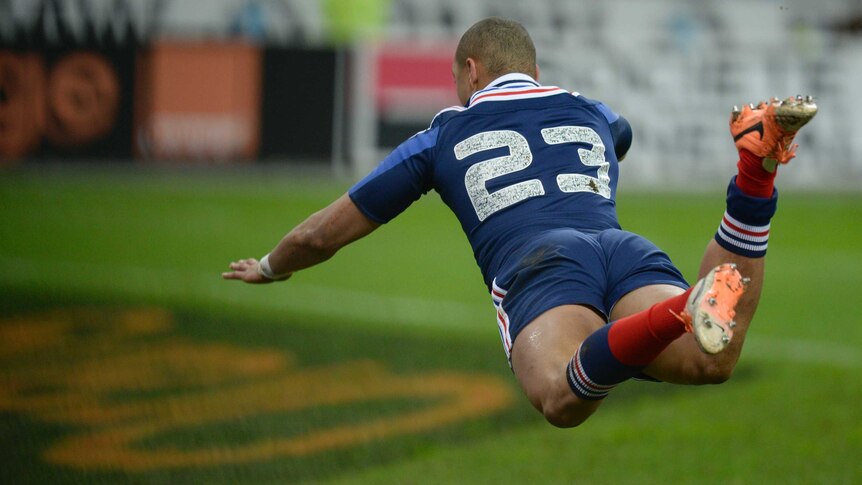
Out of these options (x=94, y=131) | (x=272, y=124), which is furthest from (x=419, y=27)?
(x=94, y=131)

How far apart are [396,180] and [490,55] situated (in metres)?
0.74

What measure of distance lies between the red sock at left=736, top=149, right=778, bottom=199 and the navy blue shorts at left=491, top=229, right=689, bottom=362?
45 centimetres

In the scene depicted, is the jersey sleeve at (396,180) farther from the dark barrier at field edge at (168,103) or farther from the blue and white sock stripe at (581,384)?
the dark barrier at field edge at (168,103)

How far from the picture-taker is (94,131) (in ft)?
65.2

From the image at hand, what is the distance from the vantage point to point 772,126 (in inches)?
182

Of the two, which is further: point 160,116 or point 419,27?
point 419,27

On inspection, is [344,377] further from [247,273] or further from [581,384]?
[581,384]

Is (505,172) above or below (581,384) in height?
above

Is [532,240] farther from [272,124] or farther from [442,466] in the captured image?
[272,124]

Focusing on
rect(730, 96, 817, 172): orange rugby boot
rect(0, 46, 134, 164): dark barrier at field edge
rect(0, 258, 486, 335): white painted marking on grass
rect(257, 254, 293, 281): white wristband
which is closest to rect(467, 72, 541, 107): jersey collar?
rect(730, 96, 817, 172): orange rugby boot

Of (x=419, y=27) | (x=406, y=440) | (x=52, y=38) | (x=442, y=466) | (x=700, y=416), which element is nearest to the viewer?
(x=442, y=466)

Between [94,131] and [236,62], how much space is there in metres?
2.53

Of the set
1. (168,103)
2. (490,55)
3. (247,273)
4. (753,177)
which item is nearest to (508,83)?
(490,55)

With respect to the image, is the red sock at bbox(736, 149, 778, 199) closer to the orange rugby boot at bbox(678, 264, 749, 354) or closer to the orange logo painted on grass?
the orange rugby boot at bbox(678, 264, 749, 354)
